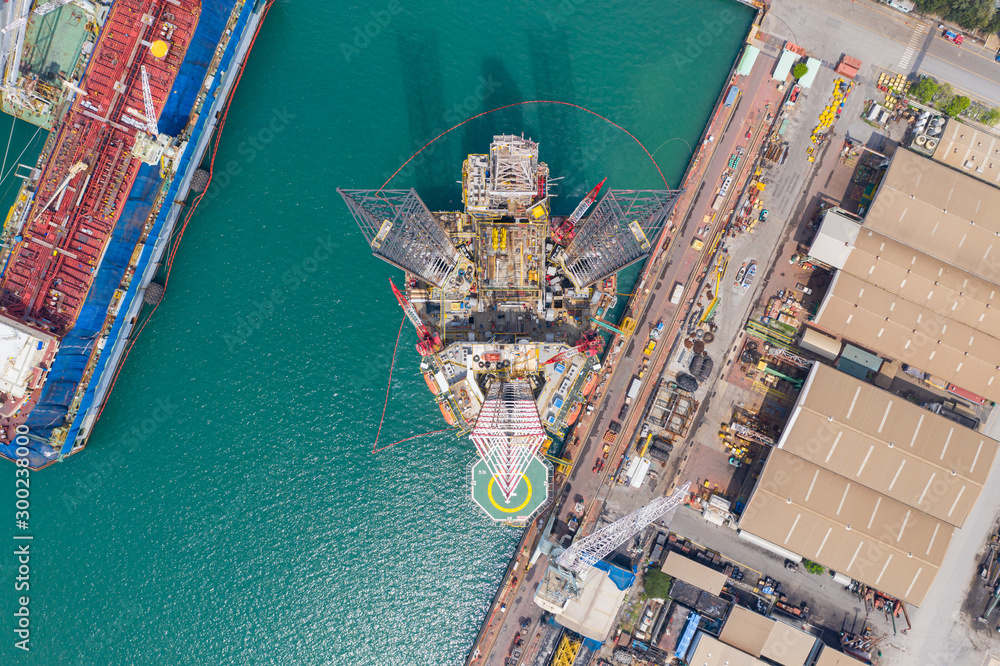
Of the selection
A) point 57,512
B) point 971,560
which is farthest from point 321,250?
point 971,560

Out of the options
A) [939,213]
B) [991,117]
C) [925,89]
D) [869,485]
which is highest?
[991,117]

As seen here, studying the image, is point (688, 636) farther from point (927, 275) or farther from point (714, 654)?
point (927, 275)

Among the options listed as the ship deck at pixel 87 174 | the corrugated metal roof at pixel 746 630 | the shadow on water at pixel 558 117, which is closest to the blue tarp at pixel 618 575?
the corrugated metal roof at pixel 746 630

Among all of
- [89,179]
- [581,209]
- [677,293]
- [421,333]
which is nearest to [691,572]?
[677,293]

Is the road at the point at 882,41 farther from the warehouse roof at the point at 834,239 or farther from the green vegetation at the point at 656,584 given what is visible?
the green vegetation at the point at 656,584

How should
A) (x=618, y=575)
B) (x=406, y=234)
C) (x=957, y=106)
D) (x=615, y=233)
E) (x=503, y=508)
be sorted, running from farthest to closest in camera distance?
(x=957, y=106)
(x=503, y=508)
(x=618, y=575)
(x=406, y=234)
(x=615, y=233)

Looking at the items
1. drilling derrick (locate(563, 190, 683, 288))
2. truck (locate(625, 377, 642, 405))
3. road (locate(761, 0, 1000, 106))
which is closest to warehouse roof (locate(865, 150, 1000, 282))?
road (locate(761, 0, 1000, 106))
